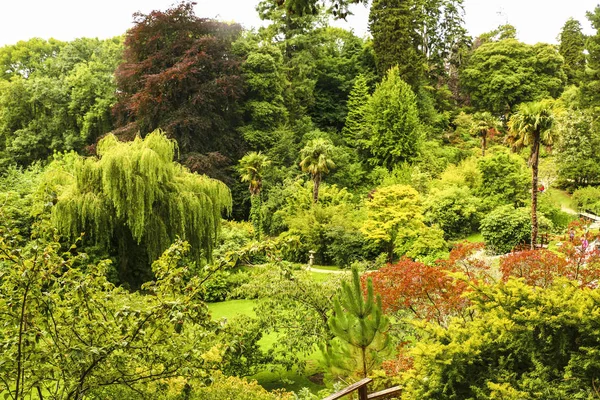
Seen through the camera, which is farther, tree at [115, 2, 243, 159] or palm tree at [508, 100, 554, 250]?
tree at [115, 2, 243, 159]

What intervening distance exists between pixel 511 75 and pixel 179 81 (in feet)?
87.3

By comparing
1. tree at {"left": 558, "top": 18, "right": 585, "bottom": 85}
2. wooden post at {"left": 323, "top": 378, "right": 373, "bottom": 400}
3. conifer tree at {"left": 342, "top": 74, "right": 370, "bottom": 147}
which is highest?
tree at {"left": 558, "top": 18, "right": 585, "bottom": 85}

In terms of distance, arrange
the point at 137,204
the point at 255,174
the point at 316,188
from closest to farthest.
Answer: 1. the point at 137,204
2. the point at 255,174
3. the point at 316,188

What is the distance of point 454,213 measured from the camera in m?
26.0

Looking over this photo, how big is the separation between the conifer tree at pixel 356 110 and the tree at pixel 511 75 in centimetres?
1136

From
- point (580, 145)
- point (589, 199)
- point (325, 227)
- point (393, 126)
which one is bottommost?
point (325, 227)

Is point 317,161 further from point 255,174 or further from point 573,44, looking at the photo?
point 573,44

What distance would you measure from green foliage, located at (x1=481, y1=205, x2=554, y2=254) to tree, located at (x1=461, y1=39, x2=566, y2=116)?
64.1 feet

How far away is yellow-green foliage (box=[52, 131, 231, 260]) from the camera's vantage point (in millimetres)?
15484

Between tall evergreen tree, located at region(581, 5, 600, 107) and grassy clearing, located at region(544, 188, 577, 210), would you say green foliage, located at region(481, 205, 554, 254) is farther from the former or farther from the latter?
tall evergreen tree, located at region(581, 5, 600, 107)

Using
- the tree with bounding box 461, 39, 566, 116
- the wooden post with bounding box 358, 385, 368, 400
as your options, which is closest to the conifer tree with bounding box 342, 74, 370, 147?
the tree with bounding box 461, 39, 566, 116

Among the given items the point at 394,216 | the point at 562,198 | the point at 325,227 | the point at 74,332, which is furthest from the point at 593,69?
the point at 74,332

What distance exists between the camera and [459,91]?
45.4m

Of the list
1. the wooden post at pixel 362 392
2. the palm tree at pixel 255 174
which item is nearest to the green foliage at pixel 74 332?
the wooden post at pixel 362 392
